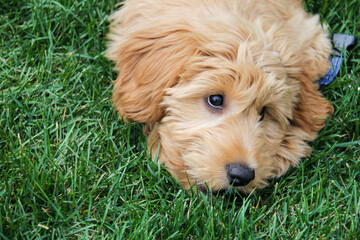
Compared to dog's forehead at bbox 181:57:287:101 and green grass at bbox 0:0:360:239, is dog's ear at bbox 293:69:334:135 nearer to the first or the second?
green grass at bbox 0:0:360:239

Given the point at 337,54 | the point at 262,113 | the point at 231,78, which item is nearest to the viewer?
the point at 231,78

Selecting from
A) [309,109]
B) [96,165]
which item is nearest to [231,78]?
[309,109]

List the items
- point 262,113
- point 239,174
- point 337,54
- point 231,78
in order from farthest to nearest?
point 337,54
point 262,113
point 231,78
point 239,174

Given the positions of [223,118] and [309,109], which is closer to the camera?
[223,118]

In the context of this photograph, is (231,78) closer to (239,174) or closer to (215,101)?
(215,101)

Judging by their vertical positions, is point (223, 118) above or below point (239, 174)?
above

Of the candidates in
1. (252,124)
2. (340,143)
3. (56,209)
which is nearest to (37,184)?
(56,209)

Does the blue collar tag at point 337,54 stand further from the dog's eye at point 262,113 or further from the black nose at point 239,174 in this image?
the black nose at point 239,174

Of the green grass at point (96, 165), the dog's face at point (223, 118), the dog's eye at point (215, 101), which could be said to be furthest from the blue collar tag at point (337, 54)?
the dog's eye at point (215, 101)
